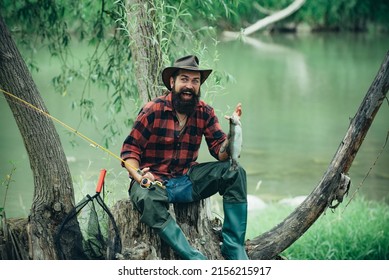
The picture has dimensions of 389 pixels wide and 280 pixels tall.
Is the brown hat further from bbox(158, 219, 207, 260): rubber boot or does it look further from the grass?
the grass

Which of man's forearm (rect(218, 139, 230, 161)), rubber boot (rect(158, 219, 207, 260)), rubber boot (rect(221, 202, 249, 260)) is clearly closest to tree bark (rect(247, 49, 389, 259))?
rubber boot (rect(221, 202, 249, 260))

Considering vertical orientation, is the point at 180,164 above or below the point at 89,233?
above

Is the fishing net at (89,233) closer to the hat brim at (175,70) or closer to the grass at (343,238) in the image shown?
the hat brim at (175,70)

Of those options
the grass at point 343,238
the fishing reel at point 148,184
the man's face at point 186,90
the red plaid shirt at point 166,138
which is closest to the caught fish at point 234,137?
the red plaid shirt at point 166,138

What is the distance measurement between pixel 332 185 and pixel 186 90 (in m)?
0.88

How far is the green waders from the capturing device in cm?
315

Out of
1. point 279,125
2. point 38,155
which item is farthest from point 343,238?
point 279,125

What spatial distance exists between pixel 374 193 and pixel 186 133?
Answer: 4424mm

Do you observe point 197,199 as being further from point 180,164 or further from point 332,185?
point 332,185

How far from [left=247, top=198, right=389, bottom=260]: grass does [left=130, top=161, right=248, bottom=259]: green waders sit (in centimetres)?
146

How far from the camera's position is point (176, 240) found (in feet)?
10.4

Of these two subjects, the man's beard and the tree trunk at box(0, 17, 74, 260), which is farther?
the tree trunk at box(0, 17, 74, 260)

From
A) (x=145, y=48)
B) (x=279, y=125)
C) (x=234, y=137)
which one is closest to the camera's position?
(x=234, y=137)

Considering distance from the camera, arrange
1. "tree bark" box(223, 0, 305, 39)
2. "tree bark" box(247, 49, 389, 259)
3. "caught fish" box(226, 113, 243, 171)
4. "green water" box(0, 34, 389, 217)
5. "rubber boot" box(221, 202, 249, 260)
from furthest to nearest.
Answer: "green water" box(0, 34, 389, 217), "tree bark" box(223, 0, 305, 39), "tree bark" box(247, 49, 389, 259), "rubber boot" box(221, 202, 249, 260), "caught fish" box(226, 113, 243, 171)
